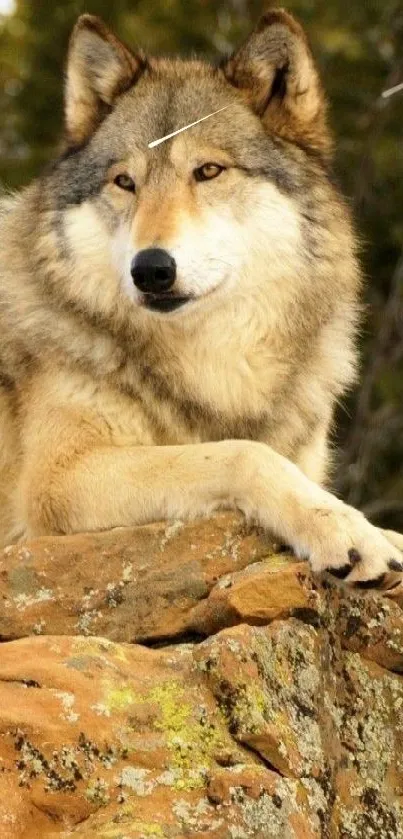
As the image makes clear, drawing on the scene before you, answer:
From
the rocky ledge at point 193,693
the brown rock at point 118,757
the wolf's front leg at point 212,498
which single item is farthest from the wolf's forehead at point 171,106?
the brown rock at point 118,757

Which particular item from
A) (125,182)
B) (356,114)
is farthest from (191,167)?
(356,114)

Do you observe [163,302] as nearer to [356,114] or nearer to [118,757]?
[118,757]

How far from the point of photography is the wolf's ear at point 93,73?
18.7 feet

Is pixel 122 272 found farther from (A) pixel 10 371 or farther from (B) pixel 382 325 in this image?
(B) pixel 382 325

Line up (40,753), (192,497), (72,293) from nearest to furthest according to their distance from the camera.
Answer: (40,753), (192,497), (72,293)

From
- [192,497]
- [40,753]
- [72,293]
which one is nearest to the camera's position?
[40,753]

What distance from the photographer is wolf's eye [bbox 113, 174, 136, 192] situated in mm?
5406

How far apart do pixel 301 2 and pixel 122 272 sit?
12.1 m

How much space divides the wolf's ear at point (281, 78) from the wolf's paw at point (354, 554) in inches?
83.0

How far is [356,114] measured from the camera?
17188mm

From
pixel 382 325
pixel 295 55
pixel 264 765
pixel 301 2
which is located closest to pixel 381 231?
pixel 382 325

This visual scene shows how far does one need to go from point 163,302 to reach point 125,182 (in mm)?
657

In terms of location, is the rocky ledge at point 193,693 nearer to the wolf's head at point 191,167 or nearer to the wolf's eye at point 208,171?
the wolf's head at point 191,167

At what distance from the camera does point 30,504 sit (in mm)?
5188
